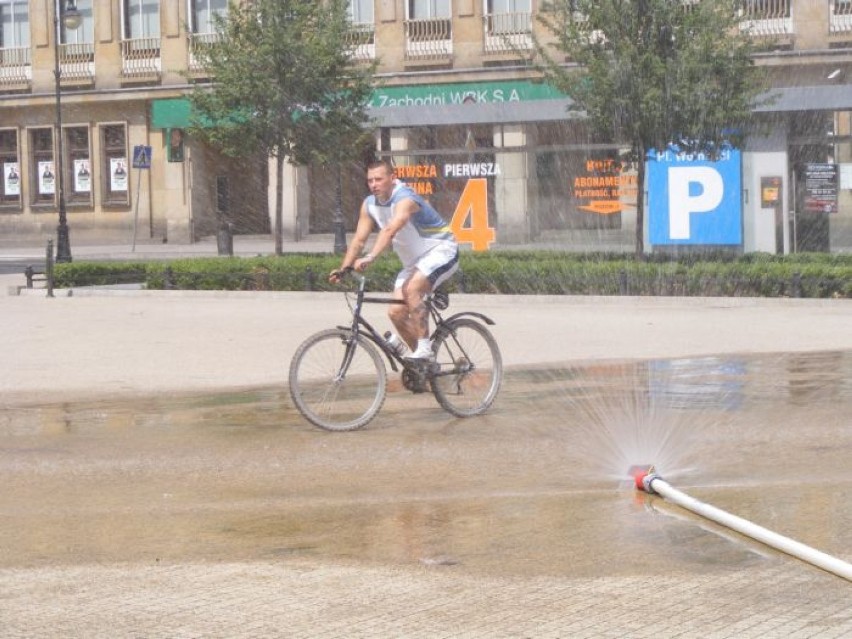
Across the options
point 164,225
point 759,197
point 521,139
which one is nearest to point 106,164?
point 164,225

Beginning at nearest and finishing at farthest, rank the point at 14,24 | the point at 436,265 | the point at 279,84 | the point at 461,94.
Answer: the point at 436,265
the point at 279,84
the point at 461,94
the point at 14,24

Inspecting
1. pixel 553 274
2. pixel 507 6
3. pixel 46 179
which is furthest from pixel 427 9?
pixel 553 274

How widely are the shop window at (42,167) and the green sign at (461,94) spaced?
12.7 m

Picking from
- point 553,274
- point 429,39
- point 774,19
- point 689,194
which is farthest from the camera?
point 429,39

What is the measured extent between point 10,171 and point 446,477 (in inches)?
1858

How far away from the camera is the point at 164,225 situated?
49938 mm

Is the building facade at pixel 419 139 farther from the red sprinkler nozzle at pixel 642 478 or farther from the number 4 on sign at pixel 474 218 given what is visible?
the red sprinkler nozzle at pixel 642 478

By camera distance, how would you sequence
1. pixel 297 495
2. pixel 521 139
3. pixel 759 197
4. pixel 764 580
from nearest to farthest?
pixel 764 580
pixel 297 495
pixel 759 197
pixel 521 139

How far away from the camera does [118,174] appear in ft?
165

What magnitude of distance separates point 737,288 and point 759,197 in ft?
22.8

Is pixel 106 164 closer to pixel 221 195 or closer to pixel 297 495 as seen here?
pixel 221 195

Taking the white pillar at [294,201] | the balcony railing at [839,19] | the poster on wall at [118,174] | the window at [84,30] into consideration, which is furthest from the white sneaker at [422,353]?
the window at [84,30]

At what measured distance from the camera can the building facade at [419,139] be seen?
2773cm

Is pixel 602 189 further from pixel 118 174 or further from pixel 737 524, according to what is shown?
pixel 737 524
